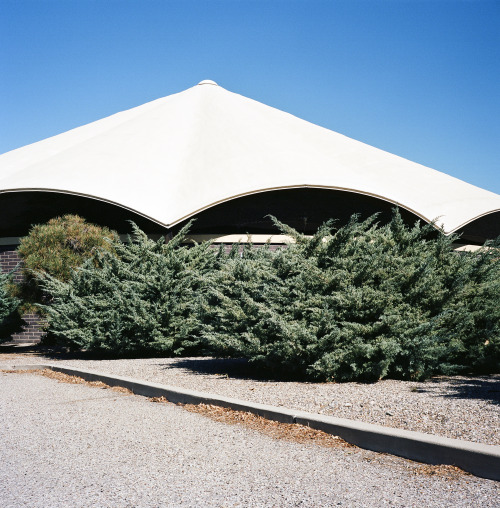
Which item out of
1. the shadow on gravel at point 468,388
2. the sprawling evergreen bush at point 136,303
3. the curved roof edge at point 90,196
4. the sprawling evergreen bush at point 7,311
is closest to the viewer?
the shadow on gravel at point 468,388

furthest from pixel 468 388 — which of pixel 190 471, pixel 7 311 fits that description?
pixel 7 311

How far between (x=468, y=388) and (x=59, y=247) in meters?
10.9

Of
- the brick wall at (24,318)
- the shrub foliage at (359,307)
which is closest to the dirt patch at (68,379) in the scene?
the shrub foliage at (359,307)

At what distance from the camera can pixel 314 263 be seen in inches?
350

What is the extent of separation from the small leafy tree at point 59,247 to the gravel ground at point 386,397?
5447mm

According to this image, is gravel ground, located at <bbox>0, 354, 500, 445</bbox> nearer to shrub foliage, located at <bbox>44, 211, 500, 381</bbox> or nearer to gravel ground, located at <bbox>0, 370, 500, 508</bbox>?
shrub foliage, located at <bbox>44, 211, 500, 381</bbox>

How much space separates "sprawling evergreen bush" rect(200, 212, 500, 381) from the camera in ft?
26.1

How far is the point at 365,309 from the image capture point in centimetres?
838

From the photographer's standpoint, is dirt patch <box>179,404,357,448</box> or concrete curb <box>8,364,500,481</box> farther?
dirt patch <box>179,404,357,448</box>

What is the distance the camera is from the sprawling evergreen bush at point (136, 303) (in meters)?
12.0

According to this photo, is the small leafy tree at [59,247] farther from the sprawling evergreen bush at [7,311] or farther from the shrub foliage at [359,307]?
the shrub foliage at [359,307]

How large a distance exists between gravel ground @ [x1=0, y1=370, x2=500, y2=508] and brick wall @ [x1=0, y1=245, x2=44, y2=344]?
12805 millimetres

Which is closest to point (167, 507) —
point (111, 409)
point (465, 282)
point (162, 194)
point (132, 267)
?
point (111, 409)

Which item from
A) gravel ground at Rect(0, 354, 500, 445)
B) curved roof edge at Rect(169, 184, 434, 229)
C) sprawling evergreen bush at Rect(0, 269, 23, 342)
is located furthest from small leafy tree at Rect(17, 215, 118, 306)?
gravel ground at Rect(0, 354, 500, 445)
